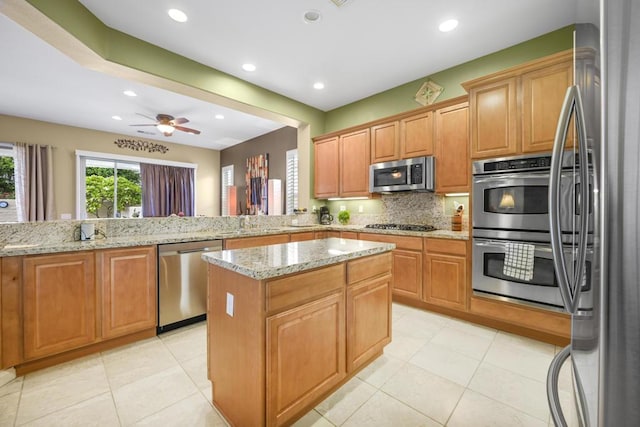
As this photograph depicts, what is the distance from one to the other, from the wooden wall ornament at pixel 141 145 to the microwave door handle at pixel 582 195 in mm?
8076

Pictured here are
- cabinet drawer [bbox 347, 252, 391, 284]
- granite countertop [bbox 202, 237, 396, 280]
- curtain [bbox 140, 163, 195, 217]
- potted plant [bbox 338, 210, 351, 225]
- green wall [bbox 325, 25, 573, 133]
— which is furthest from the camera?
curtain [bbox 140, 163, 195, 217]

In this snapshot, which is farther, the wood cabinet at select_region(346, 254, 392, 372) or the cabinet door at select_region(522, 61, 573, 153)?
the cabinet door at select_region(522, 61, 573, 153)

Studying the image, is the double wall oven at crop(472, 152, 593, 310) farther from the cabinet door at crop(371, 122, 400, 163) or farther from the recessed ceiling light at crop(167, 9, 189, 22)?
the recessed ceiling light at crop(167, 9, 189, 22)

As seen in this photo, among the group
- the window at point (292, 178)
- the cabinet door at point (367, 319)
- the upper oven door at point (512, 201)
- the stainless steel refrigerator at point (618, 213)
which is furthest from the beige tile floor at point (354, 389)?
the window at point (292, 178)

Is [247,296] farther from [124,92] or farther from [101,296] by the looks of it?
[124,92]

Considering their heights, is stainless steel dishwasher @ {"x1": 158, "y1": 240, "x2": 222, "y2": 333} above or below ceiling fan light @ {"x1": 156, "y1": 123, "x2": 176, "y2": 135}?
below

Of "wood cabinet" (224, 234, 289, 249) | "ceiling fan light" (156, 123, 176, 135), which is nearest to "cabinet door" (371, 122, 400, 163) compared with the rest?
"wood cabinet" (224, 234, 289, 249)

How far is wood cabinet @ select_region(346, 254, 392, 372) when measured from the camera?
71.8 inches

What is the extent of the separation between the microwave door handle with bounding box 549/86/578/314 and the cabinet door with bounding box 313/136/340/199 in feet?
11.8

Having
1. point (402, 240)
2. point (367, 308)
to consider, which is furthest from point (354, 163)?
point (367, 308)

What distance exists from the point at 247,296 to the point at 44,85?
16.9 ft

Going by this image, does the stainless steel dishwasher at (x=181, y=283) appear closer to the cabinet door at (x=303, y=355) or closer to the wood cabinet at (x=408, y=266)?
the cabinet door at (x=303, y=355)

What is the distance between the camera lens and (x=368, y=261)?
196 cm

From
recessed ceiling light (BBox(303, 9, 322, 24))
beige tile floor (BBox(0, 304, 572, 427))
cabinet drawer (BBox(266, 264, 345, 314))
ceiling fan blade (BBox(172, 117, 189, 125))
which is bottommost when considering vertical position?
beige tile floor (BBox(0, 304, 572, 427))
